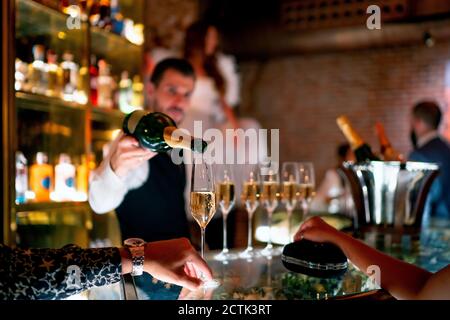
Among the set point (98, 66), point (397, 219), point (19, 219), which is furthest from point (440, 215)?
point (19, 219)

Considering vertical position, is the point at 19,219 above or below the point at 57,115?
below

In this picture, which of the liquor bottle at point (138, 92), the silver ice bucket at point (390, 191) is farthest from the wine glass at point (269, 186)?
the liquor bottle at point (138, 92)

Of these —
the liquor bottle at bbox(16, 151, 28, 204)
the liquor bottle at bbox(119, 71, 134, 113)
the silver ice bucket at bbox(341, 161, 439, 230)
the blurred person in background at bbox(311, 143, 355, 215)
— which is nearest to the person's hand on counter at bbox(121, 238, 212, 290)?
the silver ice bucket at bbox(341, 161, 439, 230)

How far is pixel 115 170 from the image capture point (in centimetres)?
158

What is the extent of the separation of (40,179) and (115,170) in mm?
989

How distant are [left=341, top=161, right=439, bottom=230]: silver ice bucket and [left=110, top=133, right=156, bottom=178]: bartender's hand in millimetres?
693

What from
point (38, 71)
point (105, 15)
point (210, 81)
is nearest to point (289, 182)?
point (38, 71)

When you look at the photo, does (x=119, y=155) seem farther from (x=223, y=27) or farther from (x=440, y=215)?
(x=223, y=27)

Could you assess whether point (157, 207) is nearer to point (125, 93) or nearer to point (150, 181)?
point (150, 181)

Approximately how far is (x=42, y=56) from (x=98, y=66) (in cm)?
57

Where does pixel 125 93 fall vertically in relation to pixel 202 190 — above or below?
above

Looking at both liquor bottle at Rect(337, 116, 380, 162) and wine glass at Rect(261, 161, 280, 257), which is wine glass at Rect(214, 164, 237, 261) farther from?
liquor bottle at Rect(337, 116, 380, 162)

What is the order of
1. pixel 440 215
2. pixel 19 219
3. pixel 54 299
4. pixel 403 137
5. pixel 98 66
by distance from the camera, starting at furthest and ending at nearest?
Result: pixel 403 137 → pixel 440 215 → pixel 98 66 → pixel 19 219 → pixel 54 299
